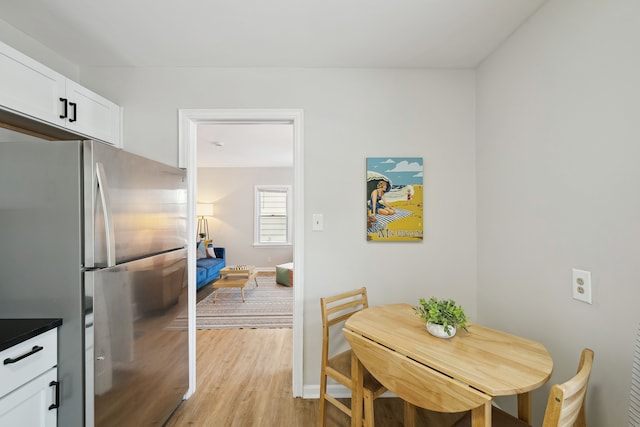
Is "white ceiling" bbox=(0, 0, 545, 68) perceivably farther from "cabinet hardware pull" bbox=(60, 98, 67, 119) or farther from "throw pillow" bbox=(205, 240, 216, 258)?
"throw pillow" bbox=(205, 240, 216, 258)

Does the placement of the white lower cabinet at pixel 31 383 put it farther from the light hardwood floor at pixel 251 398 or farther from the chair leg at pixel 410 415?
the chair leg at pixel 410 415

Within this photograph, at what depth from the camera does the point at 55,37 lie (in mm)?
1725

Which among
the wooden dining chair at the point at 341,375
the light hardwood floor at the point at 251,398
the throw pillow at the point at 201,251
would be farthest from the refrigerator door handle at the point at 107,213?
the throw pillow at the point at 201,251

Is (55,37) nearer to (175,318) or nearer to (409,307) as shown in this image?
(175,318)

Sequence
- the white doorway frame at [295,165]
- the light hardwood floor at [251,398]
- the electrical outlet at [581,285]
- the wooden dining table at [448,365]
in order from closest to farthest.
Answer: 1. the wooden dining table at [448,365]
2. the electrical outlet at [581,285]
3. the light hardwood floor at [251,398]
4. the white doorway frame at [295,165]

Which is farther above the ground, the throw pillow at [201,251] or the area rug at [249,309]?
the throw pillow at [201,251]

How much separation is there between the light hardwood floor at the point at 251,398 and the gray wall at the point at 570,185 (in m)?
0.99

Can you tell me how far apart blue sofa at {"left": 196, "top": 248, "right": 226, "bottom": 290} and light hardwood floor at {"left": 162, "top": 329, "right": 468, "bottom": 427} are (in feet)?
6.93

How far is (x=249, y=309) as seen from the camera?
3986 mm

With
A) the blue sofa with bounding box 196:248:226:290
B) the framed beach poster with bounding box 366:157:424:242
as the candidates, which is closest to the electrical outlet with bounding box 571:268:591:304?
the framed beach poster with bounding box 366:157:424:242

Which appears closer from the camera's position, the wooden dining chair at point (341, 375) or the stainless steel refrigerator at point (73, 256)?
the stainless steel refrigerator at point (73, 256)

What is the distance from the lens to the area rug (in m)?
3.47

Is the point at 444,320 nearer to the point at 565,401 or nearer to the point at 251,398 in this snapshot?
the point at 565,401

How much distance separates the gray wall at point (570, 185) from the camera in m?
1.09
